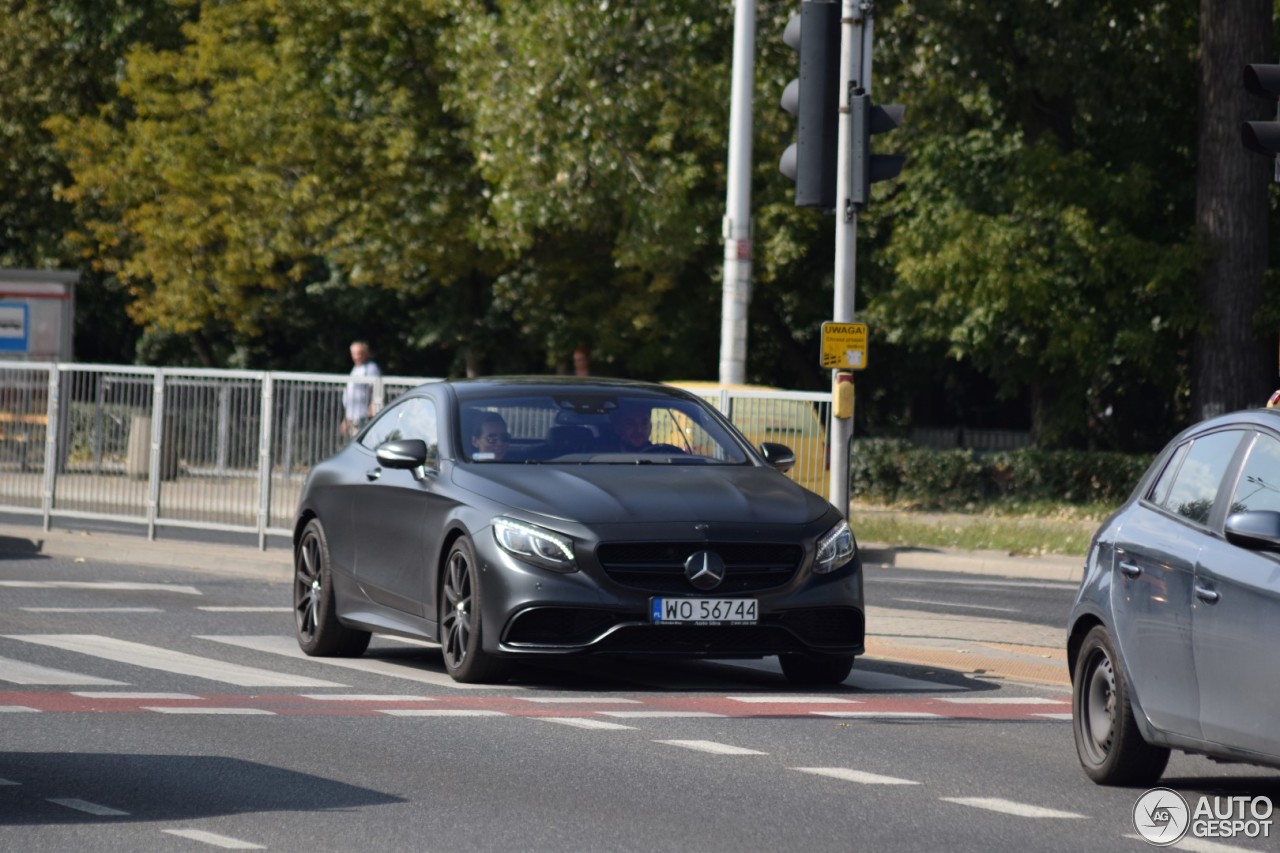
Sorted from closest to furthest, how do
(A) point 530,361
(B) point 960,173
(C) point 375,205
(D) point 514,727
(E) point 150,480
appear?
1. (D) point 514,727
2. (E) point 150,480
3. (B) point 960,173
4. (C) point 375,205
5. (A) point 530,361

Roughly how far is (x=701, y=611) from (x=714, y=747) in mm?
1730

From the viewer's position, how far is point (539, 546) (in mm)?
11453

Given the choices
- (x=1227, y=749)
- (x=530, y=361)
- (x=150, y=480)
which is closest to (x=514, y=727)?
(x=1227, y=749)

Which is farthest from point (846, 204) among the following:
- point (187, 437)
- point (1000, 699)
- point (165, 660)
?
point (187, 437)

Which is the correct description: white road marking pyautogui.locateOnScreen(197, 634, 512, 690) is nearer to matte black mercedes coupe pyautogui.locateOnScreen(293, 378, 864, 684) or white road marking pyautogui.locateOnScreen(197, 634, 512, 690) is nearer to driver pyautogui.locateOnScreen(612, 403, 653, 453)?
matte black mercedes coupe pyautogui.locateOnScreen(293, 378, 864, 684)

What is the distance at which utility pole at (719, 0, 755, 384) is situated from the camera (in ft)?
85.7

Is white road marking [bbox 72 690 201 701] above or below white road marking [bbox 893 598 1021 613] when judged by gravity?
below

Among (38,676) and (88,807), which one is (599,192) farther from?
(88,807)

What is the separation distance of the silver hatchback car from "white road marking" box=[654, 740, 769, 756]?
51.4 inches

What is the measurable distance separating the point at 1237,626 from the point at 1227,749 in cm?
42

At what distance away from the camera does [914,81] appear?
31.1 m

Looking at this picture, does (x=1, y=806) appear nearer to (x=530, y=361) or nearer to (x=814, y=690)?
(x=814, y=690)

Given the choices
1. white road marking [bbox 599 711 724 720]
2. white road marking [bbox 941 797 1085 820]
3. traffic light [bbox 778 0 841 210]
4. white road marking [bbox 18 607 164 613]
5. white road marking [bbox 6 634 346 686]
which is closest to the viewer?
white road marking [bbox 941 797 1085 820]

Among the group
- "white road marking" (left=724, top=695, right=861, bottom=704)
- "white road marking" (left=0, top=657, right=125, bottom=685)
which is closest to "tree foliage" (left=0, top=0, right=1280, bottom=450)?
"white road marking" (left=724, top=695, right=861, bottom=704)
